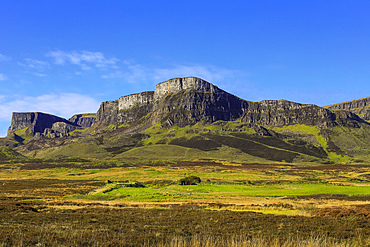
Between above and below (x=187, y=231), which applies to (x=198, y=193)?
below

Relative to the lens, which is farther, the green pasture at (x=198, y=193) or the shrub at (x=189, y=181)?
the shrub at (x=189, y=181)

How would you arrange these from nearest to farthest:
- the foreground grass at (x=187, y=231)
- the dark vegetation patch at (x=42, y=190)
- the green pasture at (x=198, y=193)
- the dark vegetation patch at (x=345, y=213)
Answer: the foreground grass at (x=187, y=231), the dark vegetation patch at (x=345, y=213), the green pasture at (x=198, y=193), the dark vegetation patch at (x=42, y=190)

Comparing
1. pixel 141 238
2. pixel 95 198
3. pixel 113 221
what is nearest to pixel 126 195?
pixel 95 198

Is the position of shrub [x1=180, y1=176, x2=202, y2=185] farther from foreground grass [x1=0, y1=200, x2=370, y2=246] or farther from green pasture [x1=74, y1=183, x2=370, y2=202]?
foreground grass [x1=0, y1=200, x2=370, y2=246]

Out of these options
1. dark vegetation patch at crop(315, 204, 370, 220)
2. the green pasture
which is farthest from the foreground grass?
the green pasture

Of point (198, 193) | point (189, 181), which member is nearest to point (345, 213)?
point (198, 193)

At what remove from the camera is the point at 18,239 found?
17.7 m

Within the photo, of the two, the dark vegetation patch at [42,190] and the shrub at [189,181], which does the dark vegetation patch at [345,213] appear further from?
the shrub at [189,181]

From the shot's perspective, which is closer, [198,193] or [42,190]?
[198,193]

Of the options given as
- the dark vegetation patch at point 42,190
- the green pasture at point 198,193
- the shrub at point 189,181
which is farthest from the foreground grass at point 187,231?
the shrub at point 189,181

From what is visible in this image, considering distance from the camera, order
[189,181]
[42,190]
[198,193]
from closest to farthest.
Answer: [198,193] → [42,190] → [189,181]

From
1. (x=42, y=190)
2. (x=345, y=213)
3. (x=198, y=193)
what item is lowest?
(x=42, y=190)

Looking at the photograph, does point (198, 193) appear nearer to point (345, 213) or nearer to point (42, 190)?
point (42, 190)

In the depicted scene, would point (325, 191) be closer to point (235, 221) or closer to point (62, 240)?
point (235, 221)
